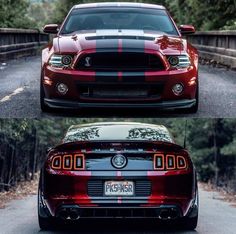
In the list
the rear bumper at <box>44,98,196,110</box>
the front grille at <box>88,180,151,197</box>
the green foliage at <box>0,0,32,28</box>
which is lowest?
the green foliage at <box>0,0,32,28</box>

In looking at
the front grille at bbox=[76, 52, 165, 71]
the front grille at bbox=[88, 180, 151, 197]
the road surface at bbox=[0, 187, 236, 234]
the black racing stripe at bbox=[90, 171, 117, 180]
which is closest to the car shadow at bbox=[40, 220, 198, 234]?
the road surface at bbox=[0, 187, 236, 234]

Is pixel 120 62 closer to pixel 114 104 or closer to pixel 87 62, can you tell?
pixel 87 62

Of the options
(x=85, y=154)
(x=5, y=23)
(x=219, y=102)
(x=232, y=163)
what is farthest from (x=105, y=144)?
(x=232, y=163)

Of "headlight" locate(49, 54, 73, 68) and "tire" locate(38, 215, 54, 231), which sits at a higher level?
"headlight" locate(49, 54, 73, 68)

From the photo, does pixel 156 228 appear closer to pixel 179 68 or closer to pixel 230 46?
pixel 179 68

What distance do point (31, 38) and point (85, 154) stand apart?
1019 inches

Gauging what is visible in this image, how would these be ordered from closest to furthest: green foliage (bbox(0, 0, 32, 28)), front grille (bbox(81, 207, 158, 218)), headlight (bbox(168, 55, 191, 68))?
front grille (bbox(81, 207, 158, 218))
headlight (bbox(168, 55, 191, 68))
green foliage (bbox(0, 0, 32, 28))

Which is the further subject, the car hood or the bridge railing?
the bridge railing

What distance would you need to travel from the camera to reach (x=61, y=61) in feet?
27.0

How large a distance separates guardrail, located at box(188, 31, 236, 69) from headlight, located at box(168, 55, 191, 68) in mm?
9151

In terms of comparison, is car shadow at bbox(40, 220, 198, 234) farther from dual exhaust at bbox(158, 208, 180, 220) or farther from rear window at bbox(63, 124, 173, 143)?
rear window at bbox(63, 124, 173, 143)

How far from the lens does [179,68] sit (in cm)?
825

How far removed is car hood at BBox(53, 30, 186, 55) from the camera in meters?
8.23

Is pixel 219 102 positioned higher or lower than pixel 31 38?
higher
